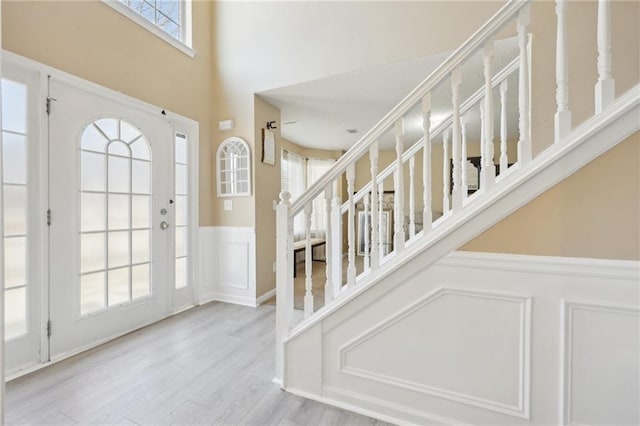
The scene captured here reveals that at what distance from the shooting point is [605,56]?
1.19 metres

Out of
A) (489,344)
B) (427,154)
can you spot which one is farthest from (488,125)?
(489,344)

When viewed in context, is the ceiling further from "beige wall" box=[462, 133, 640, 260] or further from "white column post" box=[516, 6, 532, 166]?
"beige wall" box=[462, 133, 640, 260]

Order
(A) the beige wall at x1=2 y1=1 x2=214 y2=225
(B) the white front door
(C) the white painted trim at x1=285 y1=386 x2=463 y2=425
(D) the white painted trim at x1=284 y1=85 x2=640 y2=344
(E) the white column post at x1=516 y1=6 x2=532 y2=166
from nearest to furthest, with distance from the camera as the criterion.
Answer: (D) the white painted trim at x1=284 y1=85 x2=640 y2=344 → (E) the white column post at x1=516 y1=6 x2=532 y2=166 → (C) the white painted trim at x1=285 y1=386 x2=463 y2=425 → (A) the beige wall at x1=2 y1=1 x2=214 y2=225 → (B) the white front door

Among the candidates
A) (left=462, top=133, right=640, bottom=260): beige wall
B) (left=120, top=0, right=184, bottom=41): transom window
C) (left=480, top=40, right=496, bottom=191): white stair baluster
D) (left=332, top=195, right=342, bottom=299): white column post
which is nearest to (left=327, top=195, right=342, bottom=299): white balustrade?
(left=332, top=195, right=342, bottom=299): white column post

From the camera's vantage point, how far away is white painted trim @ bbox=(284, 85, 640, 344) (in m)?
1.16

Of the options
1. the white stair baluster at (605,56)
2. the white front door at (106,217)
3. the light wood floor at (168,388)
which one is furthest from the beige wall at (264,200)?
the white stair baluster at (605,56)

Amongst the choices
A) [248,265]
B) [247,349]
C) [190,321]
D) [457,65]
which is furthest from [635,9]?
[190,321]

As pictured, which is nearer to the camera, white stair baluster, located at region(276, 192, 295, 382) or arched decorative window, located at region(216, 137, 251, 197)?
white stair baluster, located at region(276, 192, 295, 382)

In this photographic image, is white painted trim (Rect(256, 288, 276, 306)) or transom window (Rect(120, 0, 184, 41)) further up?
transom window (Rect(120, 0, 184, 41))

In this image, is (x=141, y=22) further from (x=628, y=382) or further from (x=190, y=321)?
(x=628, y=382)

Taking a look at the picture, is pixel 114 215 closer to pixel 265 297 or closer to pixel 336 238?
pixel 265 297

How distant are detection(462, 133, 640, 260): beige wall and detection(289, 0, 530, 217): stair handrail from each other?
69 cm

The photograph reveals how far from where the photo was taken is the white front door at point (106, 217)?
7.08ft

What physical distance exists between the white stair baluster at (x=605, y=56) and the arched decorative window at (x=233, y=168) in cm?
281
